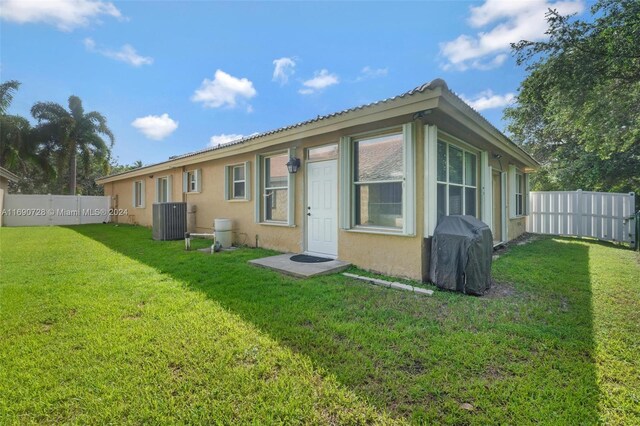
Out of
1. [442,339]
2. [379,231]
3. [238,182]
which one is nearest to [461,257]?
[379,231]

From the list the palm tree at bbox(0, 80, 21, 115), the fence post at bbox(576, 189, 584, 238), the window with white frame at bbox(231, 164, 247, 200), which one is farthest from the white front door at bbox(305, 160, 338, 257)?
the palm tree at bbox(0, 80, 21, 115)

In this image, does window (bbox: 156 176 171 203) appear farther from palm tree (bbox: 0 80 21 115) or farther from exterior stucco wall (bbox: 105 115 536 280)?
palm tree (bbox: 0 80 21 115)

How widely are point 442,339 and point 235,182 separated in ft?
23.8

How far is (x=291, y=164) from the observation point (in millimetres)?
6422

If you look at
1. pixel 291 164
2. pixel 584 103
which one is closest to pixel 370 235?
pixel 291 164

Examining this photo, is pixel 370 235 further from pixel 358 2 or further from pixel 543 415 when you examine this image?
pixel 358 2

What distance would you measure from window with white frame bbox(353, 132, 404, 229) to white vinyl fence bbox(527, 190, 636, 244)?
333 inches

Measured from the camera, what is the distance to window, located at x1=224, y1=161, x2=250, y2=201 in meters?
8.33

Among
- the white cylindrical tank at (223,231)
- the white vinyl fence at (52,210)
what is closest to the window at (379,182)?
the white cylindrical tank at (223,231)

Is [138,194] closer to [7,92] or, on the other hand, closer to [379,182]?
[7,92]

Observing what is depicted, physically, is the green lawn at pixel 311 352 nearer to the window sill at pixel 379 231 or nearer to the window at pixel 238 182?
the window sill at pixel 379 231

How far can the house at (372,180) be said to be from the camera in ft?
14.9

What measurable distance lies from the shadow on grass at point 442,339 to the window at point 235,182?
12.2 feet

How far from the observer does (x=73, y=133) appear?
62.8 feet
